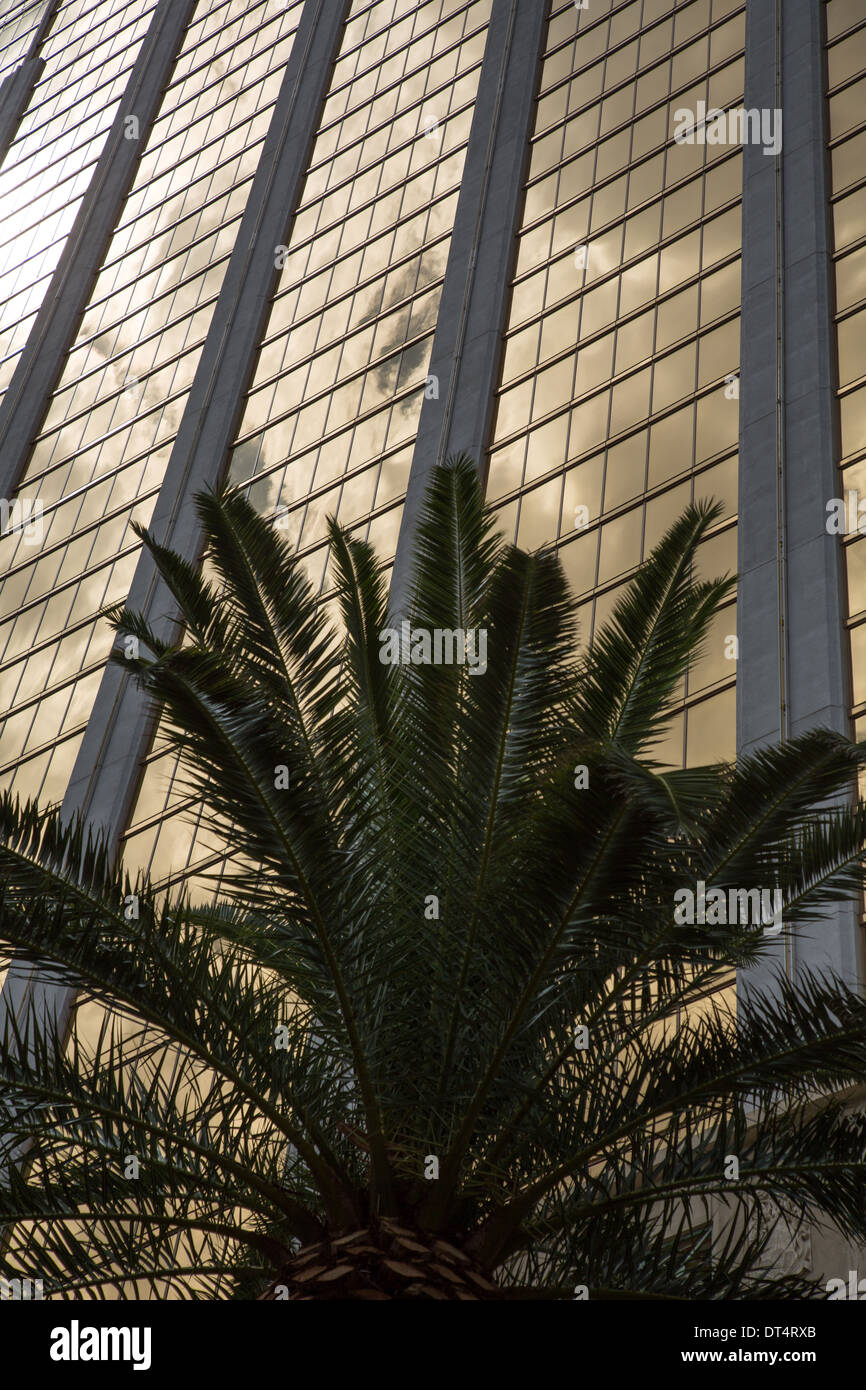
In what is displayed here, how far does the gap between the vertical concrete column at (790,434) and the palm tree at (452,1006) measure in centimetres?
514

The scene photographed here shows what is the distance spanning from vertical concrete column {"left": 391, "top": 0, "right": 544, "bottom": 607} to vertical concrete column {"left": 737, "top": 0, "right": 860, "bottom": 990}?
443 centimetres

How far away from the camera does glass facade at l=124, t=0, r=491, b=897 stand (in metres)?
22.7

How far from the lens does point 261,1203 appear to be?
8.25m

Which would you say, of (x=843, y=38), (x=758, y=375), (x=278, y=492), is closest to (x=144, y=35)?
(x=278, y=492)

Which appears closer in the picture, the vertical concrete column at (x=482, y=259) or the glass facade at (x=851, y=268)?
the glass facade at (x=851, y=268)

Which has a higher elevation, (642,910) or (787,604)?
(787,604)

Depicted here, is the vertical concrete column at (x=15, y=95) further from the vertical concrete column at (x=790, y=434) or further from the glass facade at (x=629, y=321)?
the vertical concrete column at (x=790, y=434)

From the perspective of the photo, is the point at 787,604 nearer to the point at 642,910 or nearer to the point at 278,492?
the point at 642,910

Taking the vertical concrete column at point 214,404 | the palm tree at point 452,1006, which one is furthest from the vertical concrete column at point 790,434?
the vertical concrete column at point 214,404

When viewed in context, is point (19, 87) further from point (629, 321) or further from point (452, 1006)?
point (452, 1006)

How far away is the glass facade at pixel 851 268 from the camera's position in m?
15.3

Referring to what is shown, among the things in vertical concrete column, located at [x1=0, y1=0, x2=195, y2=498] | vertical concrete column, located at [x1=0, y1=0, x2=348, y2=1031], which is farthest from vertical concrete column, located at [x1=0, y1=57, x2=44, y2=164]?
vertical concrete column, located at [x1=0, y1=0, x2=348, y2=1031]

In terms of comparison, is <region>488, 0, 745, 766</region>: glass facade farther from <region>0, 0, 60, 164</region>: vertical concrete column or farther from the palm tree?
<region>0, 0, 60, 164</region>: vertical concrete column

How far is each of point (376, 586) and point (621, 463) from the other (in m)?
10.3
